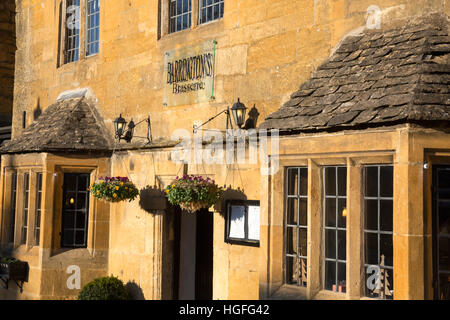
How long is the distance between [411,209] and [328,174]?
123 centimetres

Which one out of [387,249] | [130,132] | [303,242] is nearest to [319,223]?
[303,242]

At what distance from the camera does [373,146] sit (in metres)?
6.25

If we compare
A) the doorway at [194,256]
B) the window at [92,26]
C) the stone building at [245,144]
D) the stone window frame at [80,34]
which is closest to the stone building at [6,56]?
the stone building at [245,144]

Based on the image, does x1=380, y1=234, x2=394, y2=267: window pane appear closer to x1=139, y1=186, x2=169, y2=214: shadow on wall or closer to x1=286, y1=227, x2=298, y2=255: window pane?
x1=286, y1=227, x2=298, y2=255: window pane

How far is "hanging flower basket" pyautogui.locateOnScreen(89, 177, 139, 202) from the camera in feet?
31.4

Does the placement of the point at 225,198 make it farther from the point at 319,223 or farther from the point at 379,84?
the point at 379,84

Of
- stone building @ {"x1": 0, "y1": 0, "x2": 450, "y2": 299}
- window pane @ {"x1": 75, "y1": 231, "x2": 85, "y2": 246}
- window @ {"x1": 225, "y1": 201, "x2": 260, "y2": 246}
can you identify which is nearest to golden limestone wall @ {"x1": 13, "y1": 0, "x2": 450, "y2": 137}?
stone building @ {"x1": 0, "y1": 0, "x2": 450, "y2": 299}

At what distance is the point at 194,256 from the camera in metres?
10.7

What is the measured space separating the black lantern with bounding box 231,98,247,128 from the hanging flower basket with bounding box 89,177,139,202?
92.1 inches

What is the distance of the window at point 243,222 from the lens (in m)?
8.25

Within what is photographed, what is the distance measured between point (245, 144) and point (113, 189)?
7.97 feet
